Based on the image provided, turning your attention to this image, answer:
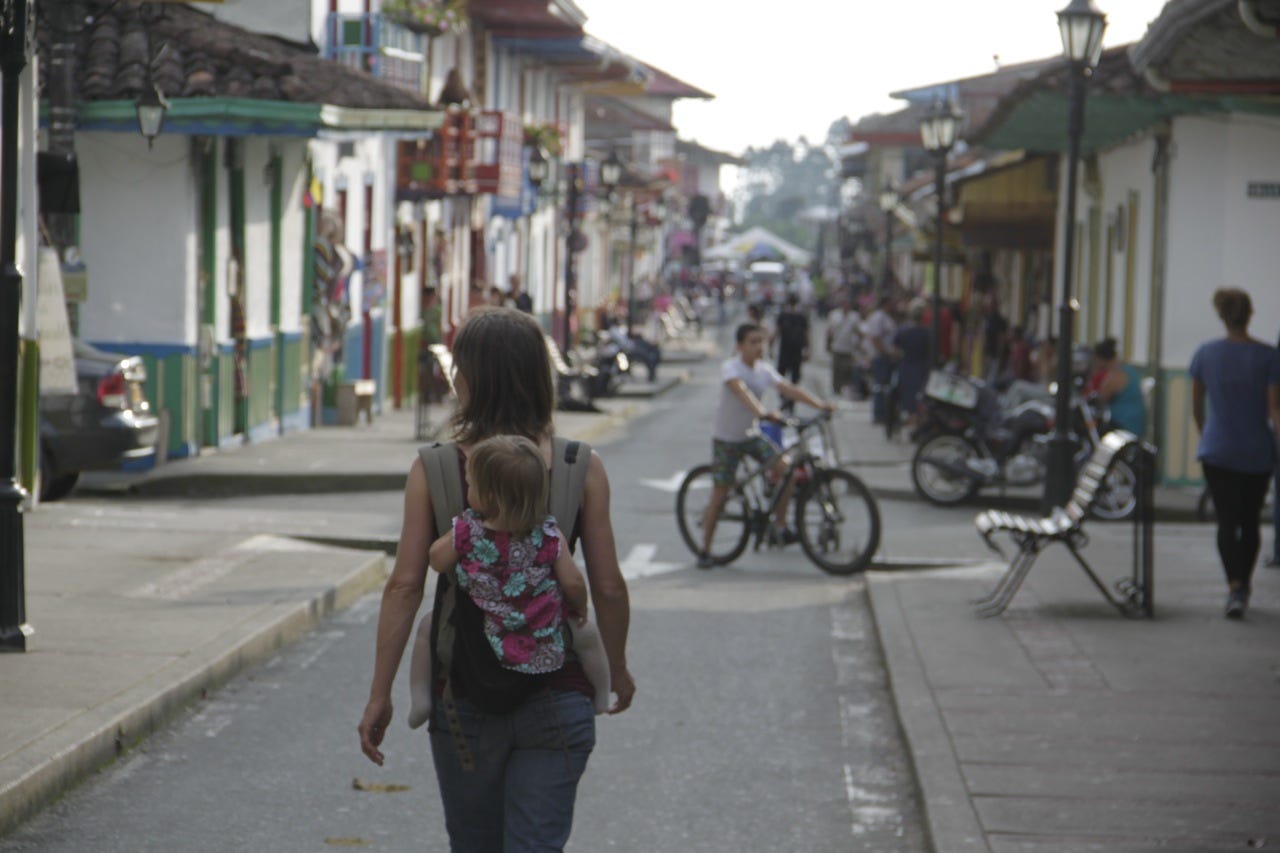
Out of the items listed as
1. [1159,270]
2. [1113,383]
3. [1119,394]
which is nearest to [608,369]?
[1159,270]

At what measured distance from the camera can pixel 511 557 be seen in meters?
4.69

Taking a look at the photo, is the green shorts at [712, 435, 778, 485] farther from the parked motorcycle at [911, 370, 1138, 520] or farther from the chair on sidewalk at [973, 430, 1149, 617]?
the parked motorcycle at [911, 370, 1138, 520]

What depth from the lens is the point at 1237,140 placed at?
20.2 m

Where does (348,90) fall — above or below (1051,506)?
above

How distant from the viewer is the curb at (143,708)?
286 inches

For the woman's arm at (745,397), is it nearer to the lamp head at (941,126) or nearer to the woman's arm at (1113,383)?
the woman's arm at (1113,383)

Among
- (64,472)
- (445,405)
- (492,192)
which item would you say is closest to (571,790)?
(64,472)

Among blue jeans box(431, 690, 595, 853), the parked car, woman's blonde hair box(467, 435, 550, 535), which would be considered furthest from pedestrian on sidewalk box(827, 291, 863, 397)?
woman's blonde hair box(467, 435, 550, 535)

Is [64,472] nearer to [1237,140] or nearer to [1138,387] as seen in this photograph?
[1138,387]

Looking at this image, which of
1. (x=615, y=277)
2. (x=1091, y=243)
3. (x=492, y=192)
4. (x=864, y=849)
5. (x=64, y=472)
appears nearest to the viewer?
(x=864, y=849)

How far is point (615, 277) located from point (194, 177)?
174 ft

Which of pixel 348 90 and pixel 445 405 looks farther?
pixel 445 405

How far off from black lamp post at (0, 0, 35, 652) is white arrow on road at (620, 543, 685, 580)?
535 cm

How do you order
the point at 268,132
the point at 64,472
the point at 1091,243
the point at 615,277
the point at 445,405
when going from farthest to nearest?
the point at 615,277 → the point at 445,405 → the point at 1091,243 → the point at 268,132 → the point at 64,472
